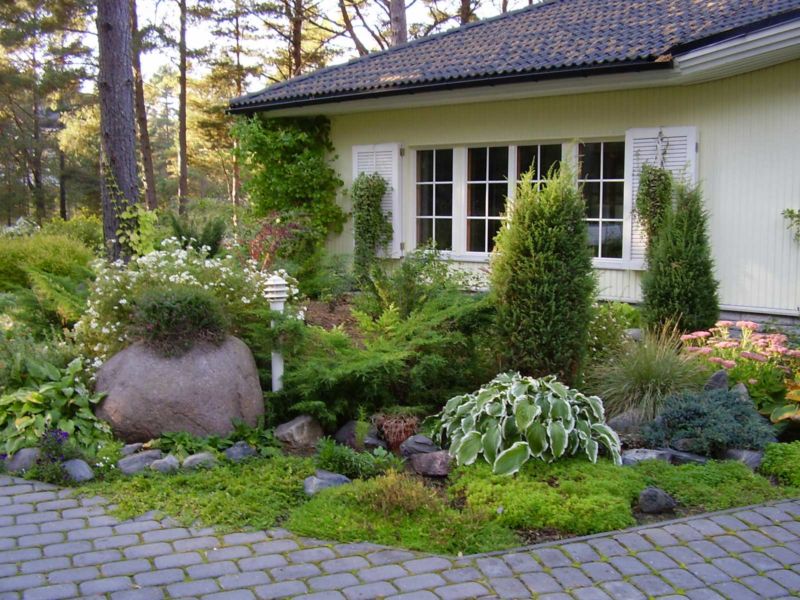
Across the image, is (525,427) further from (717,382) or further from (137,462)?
(137,462)

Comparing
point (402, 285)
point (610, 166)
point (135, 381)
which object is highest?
point (610, 166)

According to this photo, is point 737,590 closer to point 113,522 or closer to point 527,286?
point 527,286

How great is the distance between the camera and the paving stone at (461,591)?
335 cm

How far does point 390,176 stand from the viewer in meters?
11.4

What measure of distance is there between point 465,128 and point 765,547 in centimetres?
778

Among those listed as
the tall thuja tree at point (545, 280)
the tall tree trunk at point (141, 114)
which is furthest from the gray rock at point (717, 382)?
the tall tree trunk at point (141, 114)

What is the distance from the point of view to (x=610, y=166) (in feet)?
31.9

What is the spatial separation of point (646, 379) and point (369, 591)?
11.0 ft

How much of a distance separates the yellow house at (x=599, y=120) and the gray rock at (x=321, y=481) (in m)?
5.89

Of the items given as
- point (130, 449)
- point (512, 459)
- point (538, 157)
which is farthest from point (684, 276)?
point (130, 449)

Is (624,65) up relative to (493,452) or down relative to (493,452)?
up

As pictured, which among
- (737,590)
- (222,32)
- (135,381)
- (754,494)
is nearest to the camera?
(737,590)

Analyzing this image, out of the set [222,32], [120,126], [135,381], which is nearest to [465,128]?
[120,126]

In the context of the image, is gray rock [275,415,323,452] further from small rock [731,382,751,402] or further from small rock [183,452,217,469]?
small rock [731,382,751,402]
